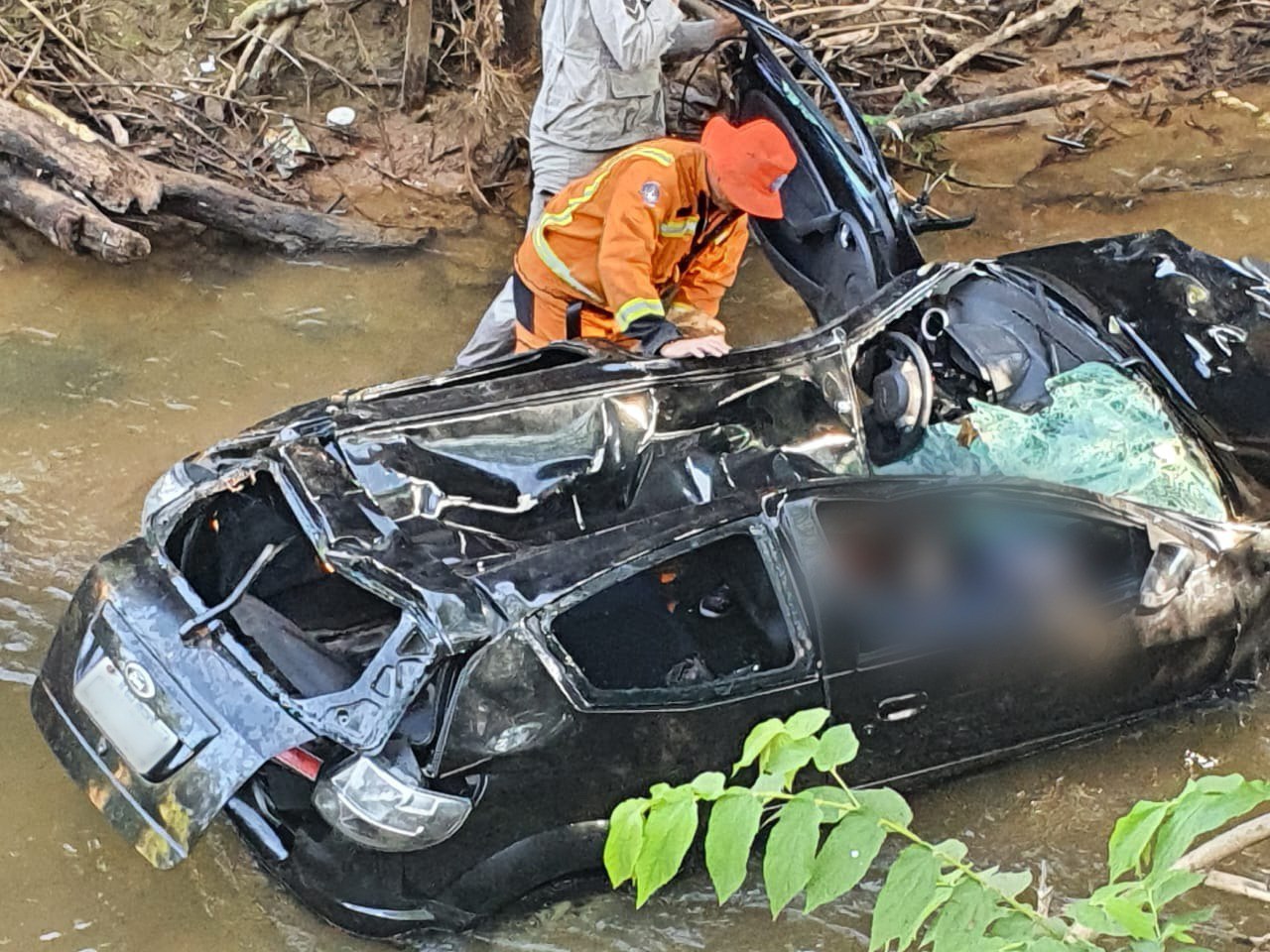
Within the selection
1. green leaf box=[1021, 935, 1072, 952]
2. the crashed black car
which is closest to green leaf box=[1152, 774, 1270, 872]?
green leaf box=[1021, 935, 1072, 952]

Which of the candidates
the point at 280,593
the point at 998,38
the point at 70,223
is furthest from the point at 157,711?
the point at 998,38

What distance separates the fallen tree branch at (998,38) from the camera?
8.59m

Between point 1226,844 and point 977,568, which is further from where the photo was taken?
point 977,568

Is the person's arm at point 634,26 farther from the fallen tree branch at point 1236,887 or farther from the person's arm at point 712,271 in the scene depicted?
the fallen tree branch at point 1236,887

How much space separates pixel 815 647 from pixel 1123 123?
625cm

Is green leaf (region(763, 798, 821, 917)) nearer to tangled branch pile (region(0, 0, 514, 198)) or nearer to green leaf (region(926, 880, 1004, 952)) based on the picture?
green leaf (region(926, 880, 1004, 952))

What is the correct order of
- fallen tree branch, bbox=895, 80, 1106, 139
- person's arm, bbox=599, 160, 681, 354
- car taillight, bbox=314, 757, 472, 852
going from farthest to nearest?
fallen tree branch, bbox=895, 80, 1106, 139
person's arm, bbox=599, 160, 681, 354
car taillight, bbox=314, 757, 472, 852

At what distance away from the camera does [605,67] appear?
18.3 ft

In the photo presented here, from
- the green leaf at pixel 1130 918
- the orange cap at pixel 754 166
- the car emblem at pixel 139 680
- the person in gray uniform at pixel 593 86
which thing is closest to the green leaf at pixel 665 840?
the green leaf at pixel 1130 918

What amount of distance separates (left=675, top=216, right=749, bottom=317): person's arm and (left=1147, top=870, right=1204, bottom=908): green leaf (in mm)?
3664

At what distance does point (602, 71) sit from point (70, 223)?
2.66 m

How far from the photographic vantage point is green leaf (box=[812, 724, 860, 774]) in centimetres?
194

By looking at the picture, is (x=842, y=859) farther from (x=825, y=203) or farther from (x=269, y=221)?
(x=269, y=221)

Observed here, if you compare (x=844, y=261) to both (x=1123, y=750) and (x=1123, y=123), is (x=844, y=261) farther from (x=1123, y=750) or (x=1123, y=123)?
(x=1123, y=123)
